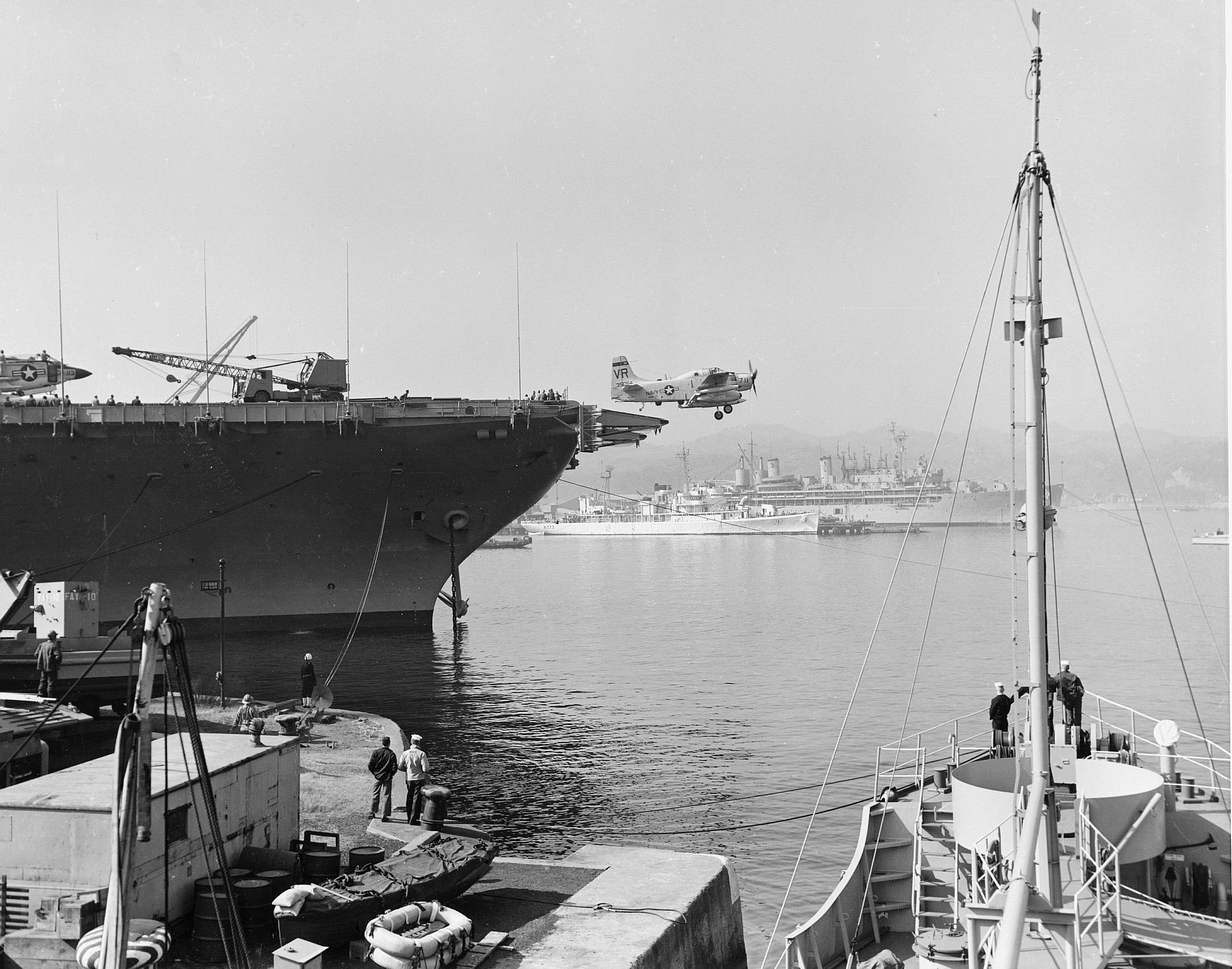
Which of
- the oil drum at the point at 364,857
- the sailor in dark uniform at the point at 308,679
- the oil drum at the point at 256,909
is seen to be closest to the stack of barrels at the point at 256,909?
the oil drum at the point at 256,909

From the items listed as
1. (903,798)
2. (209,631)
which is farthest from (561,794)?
(209,631)

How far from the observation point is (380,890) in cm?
878

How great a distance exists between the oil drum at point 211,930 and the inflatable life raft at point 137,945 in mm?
514

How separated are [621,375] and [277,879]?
38529 millimetres

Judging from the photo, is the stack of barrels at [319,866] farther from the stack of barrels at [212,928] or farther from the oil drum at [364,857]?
the stack of barrels at [212,928]

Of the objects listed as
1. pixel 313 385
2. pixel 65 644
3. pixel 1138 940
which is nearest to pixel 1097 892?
pixel 1138 940

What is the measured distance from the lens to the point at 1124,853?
8.27 m

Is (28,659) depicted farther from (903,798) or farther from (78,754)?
(903,798)

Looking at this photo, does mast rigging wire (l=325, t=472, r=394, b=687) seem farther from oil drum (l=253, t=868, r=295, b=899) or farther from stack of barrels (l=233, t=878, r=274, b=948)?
stack of barrels (l=233, t=878, r=274, b=948)

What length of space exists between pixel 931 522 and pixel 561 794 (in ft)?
438

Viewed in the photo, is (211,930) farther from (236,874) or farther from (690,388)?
(690,388)

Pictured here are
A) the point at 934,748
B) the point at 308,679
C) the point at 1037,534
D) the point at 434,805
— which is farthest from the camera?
the point at 934,748

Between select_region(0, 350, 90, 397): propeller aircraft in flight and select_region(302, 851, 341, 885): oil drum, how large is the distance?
108 feet

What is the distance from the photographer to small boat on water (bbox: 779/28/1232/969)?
6.83 meters
